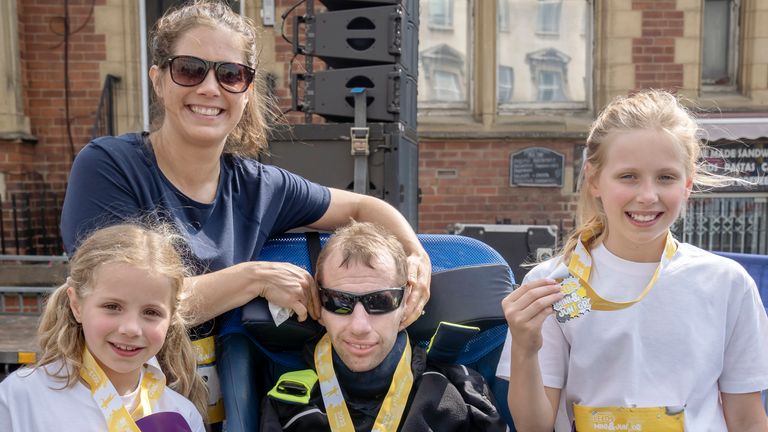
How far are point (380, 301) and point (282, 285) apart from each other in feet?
0.92

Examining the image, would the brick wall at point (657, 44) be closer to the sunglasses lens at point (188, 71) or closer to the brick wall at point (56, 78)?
the brick wall at point (56, 78)

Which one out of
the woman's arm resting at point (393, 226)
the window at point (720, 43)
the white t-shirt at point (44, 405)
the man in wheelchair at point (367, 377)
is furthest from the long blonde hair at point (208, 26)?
the window at point (720, 43)

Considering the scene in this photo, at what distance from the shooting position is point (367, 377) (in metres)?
1.73

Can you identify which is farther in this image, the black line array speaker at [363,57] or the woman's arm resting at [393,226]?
the black line array speaker at [363,57]

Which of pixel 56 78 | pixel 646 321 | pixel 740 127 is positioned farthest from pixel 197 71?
pixel 740 127

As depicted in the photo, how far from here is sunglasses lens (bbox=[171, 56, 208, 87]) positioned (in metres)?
1.92

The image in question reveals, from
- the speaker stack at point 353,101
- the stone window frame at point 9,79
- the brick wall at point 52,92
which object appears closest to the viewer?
the speaker stack at point 353,101

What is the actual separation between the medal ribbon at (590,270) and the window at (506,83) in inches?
225

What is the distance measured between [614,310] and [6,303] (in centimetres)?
600

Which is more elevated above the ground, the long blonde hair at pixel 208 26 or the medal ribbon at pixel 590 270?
the long blonde hair at pixel 208 26

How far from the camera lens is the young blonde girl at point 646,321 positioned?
155cm

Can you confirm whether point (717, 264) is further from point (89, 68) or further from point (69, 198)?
point (89, 68)

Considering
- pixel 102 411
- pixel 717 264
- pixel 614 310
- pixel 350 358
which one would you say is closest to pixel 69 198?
pixel 102 411

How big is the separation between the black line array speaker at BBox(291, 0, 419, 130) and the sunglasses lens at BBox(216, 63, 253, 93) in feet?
8.20
